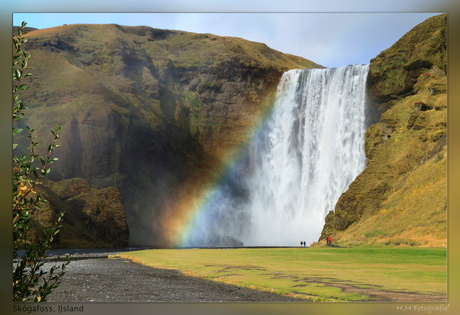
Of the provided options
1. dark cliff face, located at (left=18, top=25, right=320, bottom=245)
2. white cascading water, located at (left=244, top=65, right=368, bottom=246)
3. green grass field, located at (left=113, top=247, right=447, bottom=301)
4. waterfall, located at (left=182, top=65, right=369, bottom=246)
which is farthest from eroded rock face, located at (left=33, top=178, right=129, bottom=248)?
green grass field, located at (left=113, top=247, right=447, bottom=301)

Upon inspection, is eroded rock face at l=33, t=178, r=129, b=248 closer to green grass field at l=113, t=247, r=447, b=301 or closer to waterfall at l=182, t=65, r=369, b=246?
waterfall at l=182, t=65, r=369, b=246

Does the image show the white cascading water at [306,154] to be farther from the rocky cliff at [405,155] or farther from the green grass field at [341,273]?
the green grass field at [341,273]

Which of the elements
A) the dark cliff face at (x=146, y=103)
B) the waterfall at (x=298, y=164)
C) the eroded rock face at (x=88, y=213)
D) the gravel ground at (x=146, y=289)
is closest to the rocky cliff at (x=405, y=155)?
the waterfall at (x=298, y=164)

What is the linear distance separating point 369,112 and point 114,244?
3712 cm

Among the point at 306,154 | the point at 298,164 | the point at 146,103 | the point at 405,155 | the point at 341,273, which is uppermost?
the point at 146,103

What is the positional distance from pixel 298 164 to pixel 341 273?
42.8 metres

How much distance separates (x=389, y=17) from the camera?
19.5 meters

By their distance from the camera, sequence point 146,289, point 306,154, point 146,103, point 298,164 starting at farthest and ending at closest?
point 146,103
point 298,164
point 306,154
point 146,289

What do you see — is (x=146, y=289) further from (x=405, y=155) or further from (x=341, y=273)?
(x=405, y=155)

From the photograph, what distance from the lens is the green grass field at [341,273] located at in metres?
15.7

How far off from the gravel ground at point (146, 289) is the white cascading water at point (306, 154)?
104 feet

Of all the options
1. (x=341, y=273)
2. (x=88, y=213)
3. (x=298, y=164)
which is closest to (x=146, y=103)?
(x=88, y=213)

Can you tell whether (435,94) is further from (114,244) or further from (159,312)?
(114,244)

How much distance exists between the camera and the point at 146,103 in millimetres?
100688
